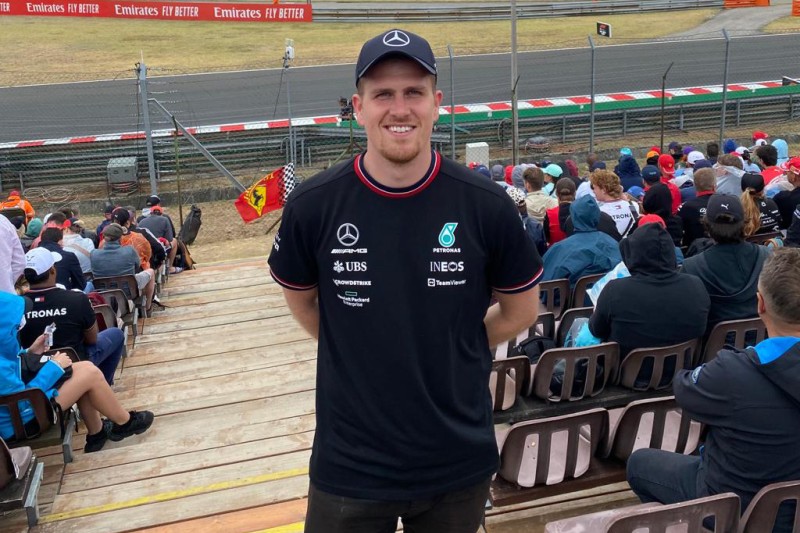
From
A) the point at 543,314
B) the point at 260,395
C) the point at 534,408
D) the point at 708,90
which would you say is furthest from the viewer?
the point at 708,90

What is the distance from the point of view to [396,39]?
2068mm

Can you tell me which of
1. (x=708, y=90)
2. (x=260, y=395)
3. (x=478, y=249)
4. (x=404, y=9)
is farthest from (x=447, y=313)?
(x=404, y=9)

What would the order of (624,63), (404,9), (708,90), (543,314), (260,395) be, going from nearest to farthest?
(543,314), (260,395), (708,90), (624,63), (404,9)

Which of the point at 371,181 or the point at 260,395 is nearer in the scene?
the point at 371,181

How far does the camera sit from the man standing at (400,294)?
6.89 ft

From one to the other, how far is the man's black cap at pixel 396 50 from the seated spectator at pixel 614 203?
203 inches

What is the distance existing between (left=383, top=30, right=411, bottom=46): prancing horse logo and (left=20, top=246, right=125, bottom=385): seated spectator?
4004 millimetres

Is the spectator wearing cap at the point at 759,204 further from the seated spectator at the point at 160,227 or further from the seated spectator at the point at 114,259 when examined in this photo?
the seated spectator at the point at 160,227

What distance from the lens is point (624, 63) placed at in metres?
28.0

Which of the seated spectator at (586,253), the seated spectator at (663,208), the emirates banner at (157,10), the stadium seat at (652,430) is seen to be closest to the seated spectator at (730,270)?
the stadium seat at (652,430)

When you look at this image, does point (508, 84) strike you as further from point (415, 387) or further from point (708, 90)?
point (415, 387)

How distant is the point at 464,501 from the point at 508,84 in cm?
2435

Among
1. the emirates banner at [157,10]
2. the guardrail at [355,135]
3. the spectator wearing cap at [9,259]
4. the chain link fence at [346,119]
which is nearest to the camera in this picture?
the spectator wearing cap at [9,259]

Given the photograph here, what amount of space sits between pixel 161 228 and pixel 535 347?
7221mm
